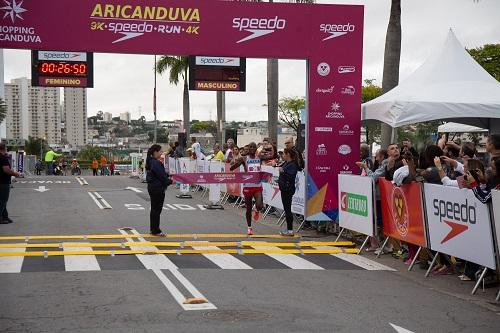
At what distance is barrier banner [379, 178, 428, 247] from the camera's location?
10.7 m

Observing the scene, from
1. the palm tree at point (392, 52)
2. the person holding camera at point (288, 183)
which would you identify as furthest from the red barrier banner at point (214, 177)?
the palm tree at point (392, 52)

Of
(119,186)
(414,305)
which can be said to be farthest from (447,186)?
(119,186)

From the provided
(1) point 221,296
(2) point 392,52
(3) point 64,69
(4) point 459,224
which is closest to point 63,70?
(3) point 64,69

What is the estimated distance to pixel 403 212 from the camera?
1131cm

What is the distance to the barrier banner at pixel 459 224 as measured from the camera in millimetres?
8875

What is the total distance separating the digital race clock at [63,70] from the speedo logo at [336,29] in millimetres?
6353

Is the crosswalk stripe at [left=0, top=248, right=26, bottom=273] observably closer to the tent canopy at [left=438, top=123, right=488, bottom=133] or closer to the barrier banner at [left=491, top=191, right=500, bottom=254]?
the barrier banner at [left=491, top=191, right=500, bottom=254]

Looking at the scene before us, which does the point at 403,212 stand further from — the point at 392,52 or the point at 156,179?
the point at 392,52

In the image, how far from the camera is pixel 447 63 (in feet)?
52.4

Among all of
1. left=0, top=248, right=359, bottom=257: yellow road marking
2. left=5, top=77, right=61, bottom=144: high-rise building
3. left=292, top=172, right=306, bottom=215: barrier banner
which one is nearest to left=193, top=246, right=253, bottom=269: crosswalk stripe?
left=0, top=248, right=359, bottom=257: yellow road marking

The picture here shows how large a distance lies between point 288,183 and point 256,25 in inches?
143

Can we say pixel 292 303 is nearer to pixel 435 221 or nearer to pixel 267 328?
pixel 267 328

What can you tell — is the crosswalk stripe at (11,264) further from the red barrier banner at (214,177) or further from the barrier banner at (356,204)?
the barrier banner at (356,204)

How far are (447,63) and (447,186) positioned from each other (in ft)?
23.1
